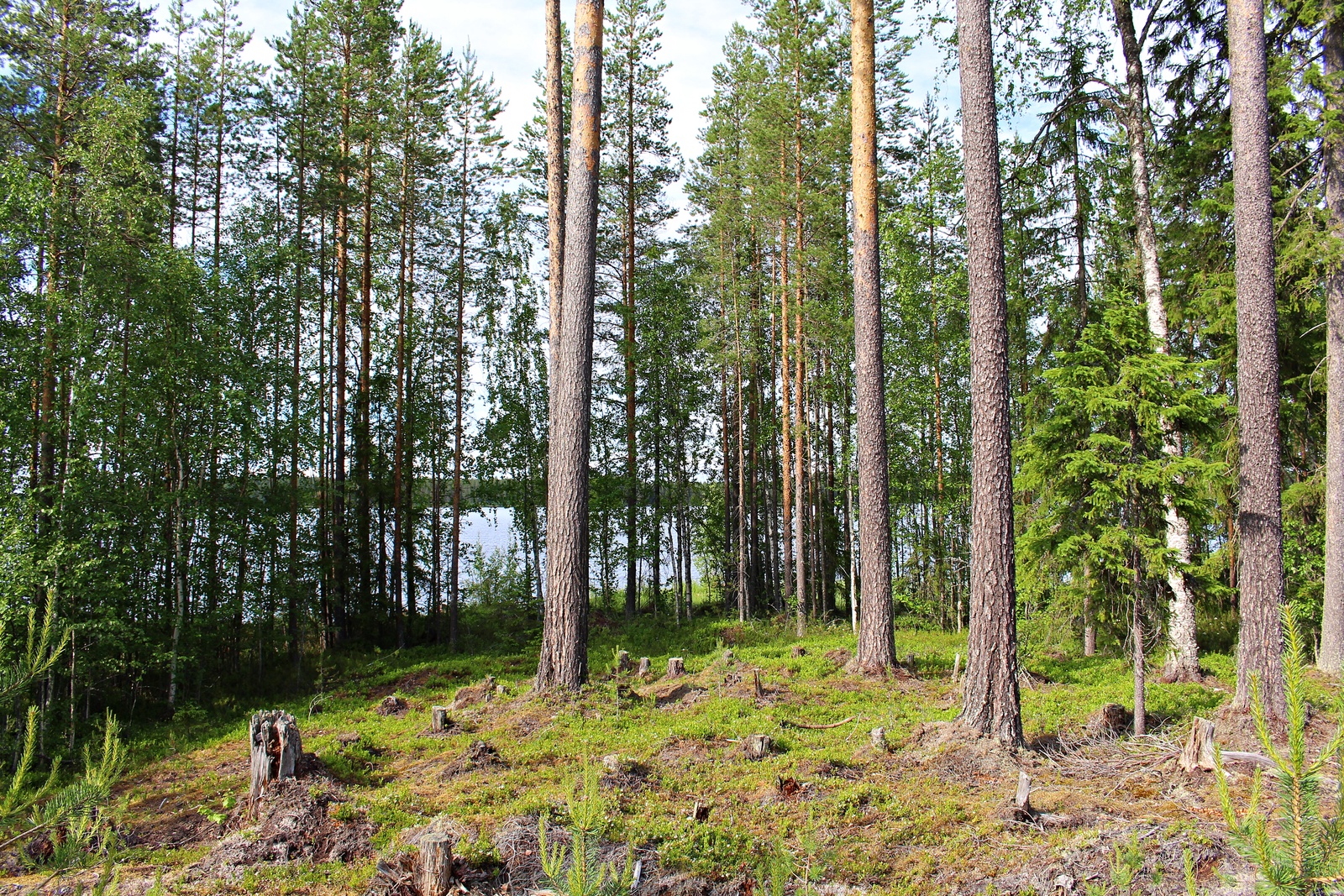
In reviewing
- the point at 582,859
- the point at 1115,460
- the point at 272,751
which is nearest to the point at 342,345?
the point at 272,751

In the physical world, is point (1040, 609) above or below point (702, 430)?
below

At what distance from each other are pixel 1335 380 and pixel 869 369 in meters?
5.83

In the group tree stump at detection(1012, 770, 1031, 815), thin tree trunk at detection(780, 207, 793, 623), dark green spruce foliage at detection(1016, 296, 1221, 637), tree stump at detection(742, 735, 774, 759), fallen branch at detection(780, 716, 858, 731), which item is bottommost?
fallen branch at detection(780, 716, 858, 731)

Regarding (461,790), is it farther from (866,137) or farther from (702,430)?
(702,430)

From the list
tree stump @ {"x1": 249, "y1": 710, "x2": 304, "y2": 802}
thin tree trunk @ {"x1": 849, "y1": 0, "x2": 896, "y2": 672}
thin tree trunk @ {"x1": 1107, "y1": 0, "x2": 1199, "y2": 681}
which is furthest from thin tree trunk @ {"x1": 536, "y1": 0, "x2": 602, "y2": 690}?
thin tree trunk @ {"x1": 1107, "y1": 0, "x2": 1199, "y2": 681}

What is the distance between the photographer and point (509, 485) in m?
18.6

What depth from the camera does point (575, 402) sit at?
8266 mm

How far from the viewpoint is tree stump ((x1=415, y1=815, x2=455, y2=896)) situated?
12.7 feet

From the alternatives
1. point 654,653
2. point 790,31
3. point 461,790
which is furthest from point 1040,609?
point 790,31

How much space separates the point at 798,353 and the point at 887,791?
10072mm

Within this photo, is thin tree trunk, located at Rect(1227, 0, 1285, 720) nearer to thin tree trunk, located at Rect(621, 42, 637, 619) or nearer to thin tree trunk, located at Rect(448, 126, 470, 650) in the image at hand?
thin tree trunk, located at Rect(621, 42, 637, 619)

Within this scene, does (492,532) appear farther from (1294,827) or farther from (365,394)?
(1294,827)

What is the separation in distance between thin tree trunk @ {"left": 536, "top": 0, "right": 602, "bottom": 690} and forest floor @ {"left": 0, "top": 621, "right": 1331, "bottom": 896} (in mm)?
689

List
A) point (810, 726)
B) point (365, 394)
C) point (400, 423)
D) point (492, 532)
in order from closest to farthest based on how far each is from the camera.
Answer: point (810, 726) → point (365, 394) → point (400, 423) → point (492, 532)
